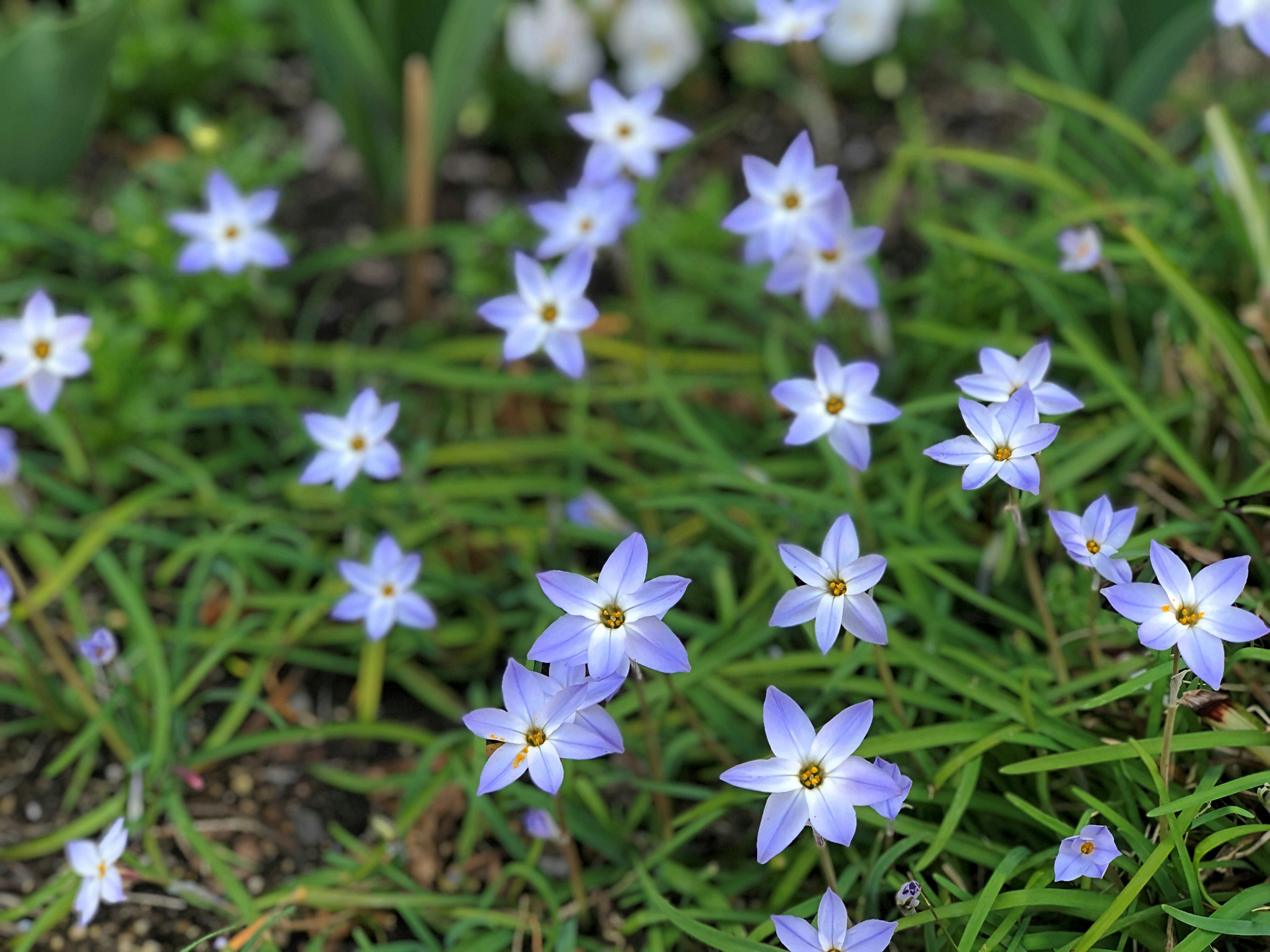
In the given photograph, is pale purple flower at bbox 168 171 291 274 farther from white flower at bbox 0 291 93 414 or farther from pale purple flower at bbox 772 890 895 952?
pale purple flower at bbox 772 890 895 952

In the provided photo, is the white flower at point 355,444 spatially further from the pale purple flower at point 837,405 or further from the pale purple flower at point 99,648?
the pale purple flower at point 837,405

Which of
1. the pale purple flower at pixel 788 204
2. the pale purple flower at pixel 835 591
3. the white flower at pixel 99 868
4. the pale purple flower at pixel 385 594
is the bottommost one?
the white flower at pixel 99 868

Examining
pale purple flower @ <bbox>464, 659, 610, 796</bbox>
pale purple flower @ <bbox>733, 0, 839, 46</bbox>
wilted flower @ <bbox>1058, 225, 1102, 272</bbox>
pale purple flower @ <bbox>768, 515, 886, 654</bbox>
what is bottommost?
pale purple flower @ <bbox>464, 659, 610, 796</bbox>

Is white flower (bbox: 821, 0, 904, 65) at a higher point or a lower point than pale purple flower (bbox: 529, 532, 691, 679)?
higher

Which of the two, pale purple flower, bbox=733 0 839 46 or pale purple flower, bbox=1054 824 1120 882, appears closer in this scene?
pale purple flower, bbox=1054 824 1120 882

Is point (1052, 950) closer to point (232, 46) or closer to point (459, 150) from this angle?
point (459, 150)

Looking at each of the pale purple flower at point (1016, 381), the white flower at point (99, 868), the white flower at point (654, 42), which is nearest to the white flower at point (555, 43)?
the white flower at point (654, 42)

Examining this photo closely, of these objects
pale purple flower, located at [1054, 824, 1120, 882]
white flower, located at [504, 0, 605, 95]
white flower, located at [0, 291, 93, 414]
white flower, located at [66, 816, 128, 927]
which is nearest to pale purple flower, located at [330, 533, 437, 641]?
white flower, located at [66, 816, 128, 927]
